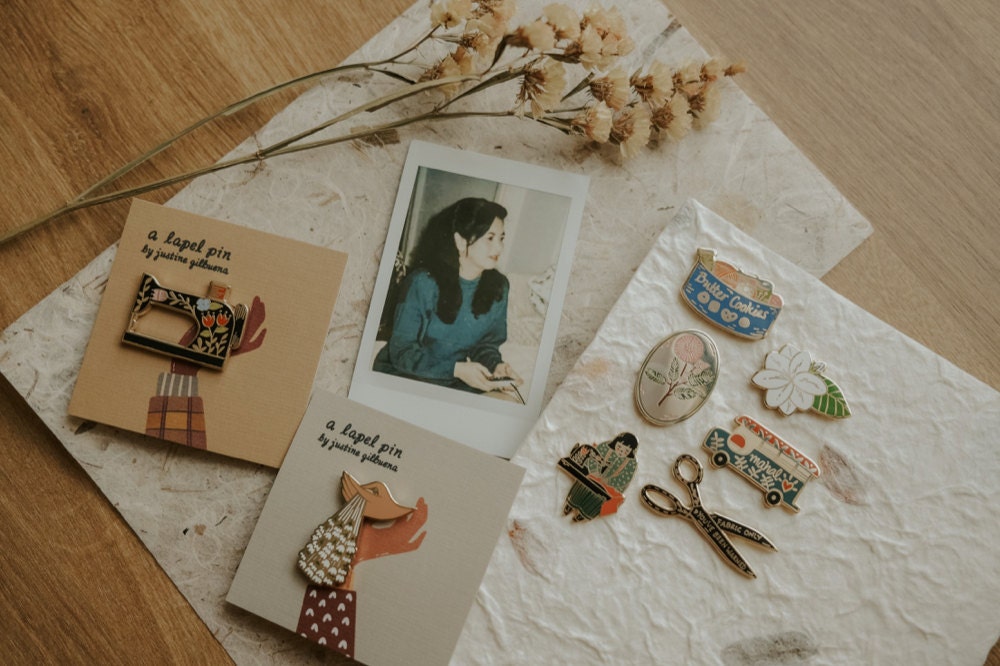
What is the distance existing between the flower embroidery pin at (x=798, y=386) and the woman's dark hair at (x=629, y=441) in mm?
129

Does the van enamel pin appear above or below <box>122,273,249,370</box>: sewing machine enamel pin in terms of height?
above

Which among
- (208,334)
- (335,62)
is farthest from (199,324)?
(335,62)

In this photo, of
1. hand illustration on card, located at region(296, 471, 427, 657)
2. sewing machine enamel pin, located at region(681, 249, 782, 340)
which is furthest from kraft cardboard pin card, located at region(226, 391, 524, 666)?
sewing machine enamel pin, located at region(681, 249, 782, 340)

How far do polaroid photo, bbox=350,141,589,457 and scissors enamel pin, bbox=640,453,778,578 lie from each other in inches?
5.7

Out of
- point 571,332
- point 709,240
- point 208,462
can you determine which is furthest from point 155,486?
point 709,240

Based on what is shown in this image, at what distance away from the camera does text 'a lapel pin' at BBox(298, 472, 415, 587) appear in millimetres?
648

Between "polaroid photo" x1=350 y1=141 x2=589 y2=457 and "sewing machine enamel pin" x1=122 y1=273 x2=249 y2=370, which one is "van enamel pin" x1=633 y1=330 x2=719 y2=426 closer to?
"polaroid photo" x1=350 y1=141 x2=589 y2=457

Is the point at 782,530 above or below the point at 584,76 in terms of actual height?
below

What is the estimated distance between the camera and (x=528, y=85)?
67cm

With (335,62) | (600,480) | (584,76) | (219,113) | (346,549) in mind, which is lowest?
(346,549)

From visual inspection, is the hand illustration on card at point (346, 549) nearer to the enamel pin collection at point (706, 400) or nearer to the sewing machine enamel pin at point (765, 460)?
the enamel pin collection at point (706, 400)

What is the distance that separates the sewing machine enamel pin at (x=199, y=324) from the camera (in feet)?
2.23

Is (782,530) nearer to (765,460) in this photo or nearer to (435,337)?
(765,460)

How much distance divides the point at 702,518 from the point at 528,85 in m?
0.44
